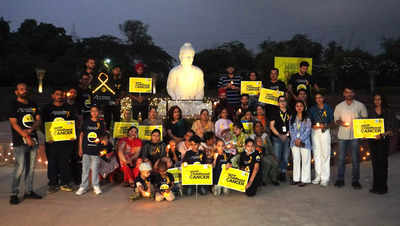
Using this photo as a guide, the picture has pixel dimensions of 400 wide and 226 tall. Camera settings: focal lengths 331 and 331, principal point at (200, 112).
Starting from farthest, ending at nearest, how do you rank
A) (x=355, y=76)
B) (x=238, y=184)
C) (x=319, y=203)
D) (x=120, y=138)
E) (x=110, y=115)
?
1. (x=355, y=76)
2. (x=110, y=115)
3. (x=120, y=138)
4. (x=238, y=184)
5. (x=319, y=203)

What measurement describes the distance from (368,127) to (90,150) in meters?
4.90

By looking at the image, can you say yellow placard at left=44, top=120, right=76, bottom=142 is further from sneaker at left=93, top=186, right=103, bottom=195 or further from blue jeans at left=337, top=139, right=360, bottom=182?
blue jeans at left=337, top=139, right=360, bottom=182

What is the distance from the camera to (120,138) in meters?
6.67

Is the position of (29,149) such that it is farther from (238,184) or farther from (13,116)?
(238,184)

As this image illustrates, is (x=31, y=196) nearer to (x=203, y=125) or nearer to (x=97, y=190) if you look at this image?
(x=97, y=190)

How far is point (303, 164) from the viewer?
20.9 feet

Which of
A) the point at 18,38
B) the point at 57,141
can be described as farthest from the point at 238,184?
the point at 18,38

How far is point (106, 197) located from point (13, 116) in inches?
78.0

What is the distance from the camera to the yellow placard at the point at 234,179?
18.3ft

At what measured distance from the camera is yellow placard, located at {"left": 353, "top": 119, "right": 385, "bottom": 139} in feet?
19.0

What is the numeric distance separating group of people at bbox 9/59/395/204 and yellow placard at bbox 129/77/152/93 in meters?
0.68

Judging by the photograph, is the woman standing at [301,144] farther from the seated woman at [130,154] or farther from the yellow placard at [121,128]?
the yellow placard at [121,128]

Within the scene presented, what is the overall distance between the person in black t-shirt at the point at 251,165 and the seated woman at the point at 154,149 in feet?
4.89

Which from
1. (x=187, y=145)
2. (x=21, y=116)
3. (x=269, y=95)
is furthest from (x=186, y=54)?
(x=21, y=116)
